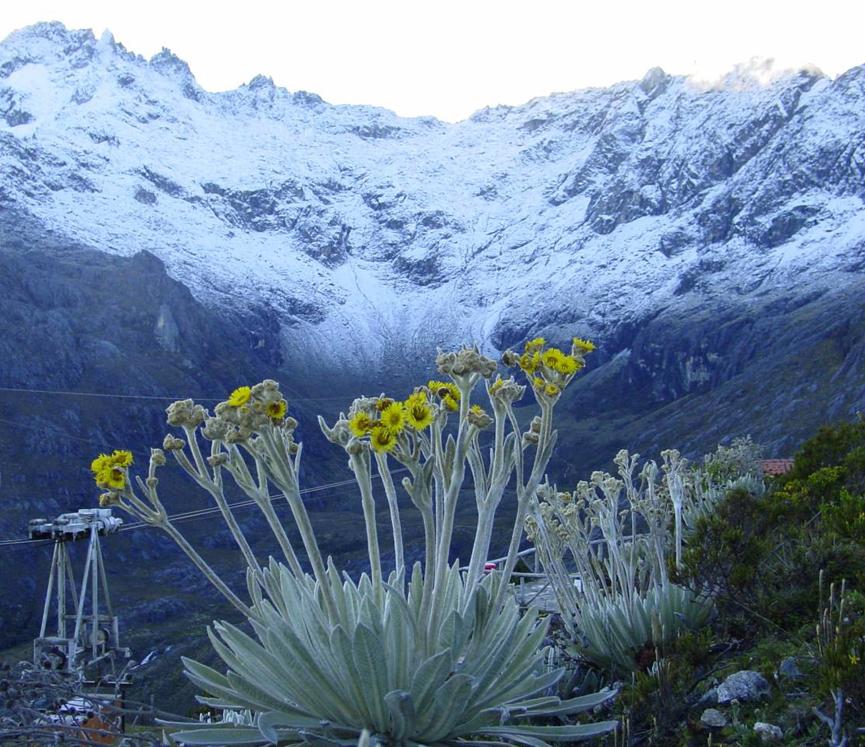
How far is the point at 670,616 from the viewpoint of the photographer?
5.41 meters

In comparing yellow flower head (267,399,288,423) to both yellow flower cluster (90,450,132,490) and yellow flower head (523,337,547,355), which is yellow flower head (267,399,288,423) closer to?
yellow flower cluster (90,450,132,490)

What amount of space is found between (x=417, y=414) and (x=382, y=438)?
19 cm

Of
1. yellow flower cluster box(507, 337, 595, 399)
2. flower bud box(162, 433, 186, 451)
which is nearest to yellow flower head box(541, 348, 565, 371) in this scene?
yellow flower cluster box(507, 337, 595, 399)

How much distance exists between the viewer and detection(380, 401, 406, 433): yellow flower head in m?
3.20

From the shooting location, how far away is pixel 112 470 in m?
3.43

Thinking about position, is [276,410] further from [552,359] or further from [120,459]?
[552,359]

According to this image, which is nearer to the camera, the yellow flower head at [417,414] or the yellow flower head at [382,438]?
the yellow flower head at [382,438]

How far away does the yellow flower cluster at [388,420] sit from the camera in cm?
320

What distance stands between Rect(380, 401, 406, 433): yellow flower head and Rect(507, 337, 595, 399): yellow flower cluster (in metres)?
0.58

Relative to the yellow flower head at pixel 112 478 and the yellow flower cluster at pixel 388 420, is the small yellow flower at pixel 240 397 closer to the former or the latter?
the yellow flower cluster at pixel 388 420

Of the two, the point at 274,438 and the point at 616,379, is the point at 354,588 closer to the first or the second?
the point at 274,438

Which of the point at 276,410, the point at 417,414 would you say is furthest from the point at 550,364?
the point at 276,410

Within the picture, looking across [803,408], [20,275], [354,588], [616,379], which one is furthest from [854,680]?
[616,379]

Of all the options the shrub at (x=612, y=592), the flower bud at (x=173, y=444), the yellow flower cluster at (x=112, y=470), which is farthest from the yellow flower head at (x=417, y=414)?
the shrub at (x=612, y=592)
